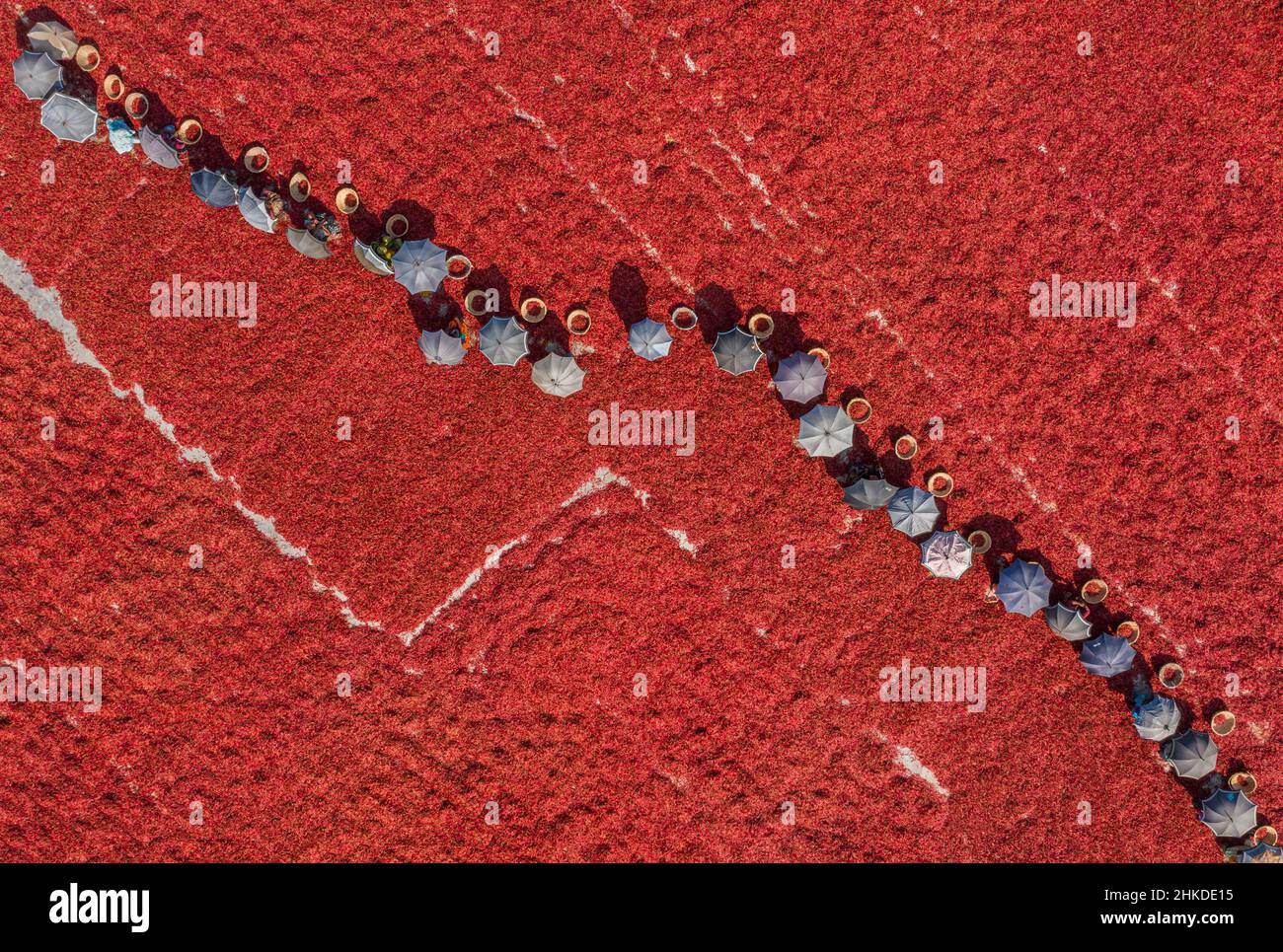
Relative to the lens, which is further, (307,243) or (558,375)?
(307,243)

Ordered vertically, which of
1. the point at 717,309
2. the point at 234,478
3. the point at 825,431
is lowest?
the point at 234,478

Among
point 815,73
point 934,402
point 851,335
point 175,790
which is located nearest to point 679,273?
point 851,335

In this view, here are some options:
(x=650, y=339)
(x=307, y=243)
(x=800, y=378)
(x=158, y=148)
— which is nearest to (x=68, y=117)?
(x=158, y=148)

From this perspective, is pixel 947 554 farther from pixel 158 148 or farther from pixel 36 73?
pixel 36 73

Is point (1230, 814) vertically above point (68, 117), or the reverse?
point (68, 117)

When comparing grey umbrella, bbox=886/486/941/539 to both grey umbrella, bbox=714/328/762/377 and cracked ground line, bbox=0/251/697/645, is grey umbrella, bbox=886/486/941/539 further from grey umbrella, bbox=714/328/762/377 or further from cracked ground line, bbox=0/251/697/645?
cracked ground line, bbox=0/251/697/645

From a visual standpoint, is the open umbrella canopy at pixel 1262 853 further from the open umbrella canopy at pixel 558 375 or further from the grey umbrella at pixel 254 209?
the grey umbrella at pixel 254 209

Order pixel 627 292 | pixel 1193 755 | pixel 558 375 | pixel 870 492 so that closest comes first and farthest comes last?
pixel 558 375 < pixel 870 492 < pixel 1193 755 < pixel 627 292

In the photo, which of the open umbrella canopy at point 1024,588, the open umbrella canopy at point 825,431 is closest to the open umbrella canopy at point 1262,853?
the open umbrella canopy at point 1024,588
